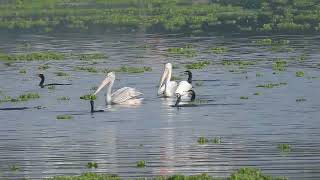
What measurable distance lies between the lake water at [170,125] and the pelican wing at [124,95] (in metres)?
0.56

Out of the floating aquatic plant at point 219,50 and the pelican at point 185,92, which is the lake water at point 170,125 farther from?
the floating aquatic plant at point 219,50

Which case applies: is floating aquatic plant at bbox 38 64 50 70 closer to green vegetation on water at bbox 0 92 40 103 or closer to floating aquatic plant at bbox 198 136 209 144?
green vegetation on water at bbox 0 92 40 103

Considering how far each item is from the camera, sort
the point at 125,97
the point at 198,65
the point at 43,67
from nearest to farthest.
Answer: the point at 125,97 < the point at 198,65 < the point at 43,67

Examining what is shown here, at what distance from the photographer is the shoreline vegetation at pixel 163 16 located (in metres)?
77.3

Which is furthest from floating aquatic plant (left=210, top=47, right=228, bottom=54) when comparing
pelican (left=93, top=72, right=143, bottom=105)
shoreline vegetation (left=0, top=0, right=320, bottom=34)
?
pelican (left=93, top=72, right=143, bottom=105)

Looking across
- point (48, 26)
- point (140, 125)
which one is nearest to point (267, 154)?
point (140, 125)

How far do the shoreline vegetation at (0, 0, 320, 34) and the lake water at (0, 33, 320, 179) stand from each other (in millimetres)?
22716

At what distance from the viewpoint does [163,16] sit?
91250mm

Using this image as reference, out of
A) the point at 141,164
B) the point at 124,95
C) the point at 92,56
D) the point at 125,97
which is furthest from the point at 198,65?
the point at 141,164

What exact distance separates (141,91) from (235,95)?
433cm

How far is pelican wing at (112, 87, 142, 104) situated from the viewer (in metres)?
37.7

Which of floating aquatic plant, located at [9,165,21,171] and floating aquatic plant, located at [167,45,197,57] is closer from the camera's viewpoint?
floating aquatic plant, located at [9,165,21,171]

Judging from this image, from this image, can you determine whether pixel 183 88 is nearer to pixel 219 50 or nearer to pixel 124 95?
pixel 124 95

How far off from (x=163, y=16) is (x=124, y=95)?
5360cm
